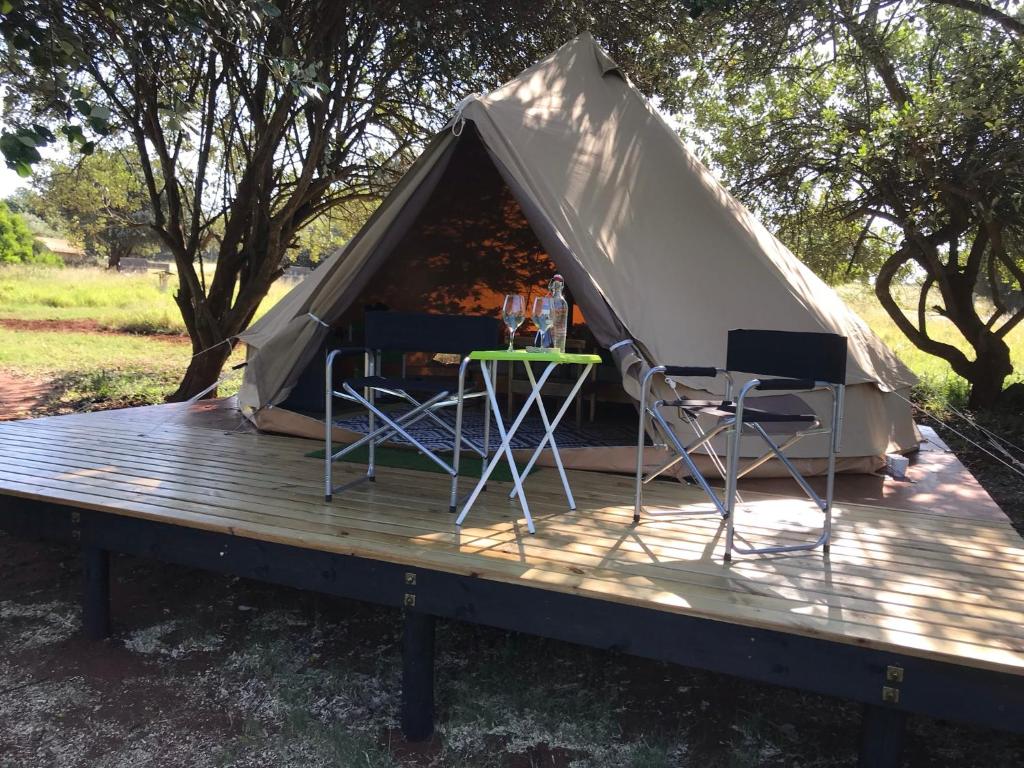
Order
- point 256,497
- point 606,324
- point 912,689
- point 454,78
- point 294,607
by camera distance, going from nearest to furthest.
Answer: point 912,689, point 256,497, point 294,607, point 606,324, point 454,78

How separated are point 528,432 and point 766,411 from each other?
6.54 ft

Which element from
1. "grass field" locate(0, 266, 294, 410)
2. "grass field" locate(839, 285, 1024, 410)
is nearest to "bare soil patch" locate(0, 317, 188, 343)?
"grass field" locate(0, 266, 294, 410)

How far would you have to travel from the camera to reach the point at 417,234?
18.0 ft

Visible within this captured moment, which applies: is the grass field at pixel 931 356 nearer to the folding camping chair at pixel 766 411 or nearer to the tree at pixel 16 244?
the folding camping chair at pixel 766 411

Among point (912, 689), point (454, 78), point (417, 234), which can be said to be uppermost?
point (454, 78)

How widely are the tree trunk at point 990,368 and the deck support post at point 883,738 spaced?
6.51m

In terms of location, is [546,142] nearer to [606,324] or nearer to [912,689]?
[606,324]

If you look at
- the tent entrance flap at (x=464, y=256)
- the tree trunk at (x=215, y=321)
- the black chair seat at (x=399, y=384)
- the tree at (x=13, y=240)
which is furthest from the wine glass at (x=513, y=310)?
the tree at (x=13, y=240)

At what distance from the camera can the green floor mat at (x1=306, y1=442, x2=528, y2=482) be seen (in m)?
3.41

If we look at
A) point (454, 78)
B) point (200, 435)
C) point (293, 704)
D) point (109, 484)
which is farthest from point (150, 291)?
point (293, 704)

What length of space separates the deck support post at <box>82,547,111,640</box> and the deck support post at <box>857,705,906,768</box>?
2441 mm

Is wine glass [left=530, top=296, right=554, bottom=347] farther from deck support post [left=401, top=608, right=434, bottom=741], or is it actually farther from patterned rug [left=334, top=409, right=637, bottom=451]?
patterned rug [left=334, top=409, right=637, bottom=451]

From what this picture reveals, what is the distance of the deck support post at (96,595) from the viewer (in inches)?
101

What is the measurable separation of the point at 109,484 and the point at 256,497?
602 mm
